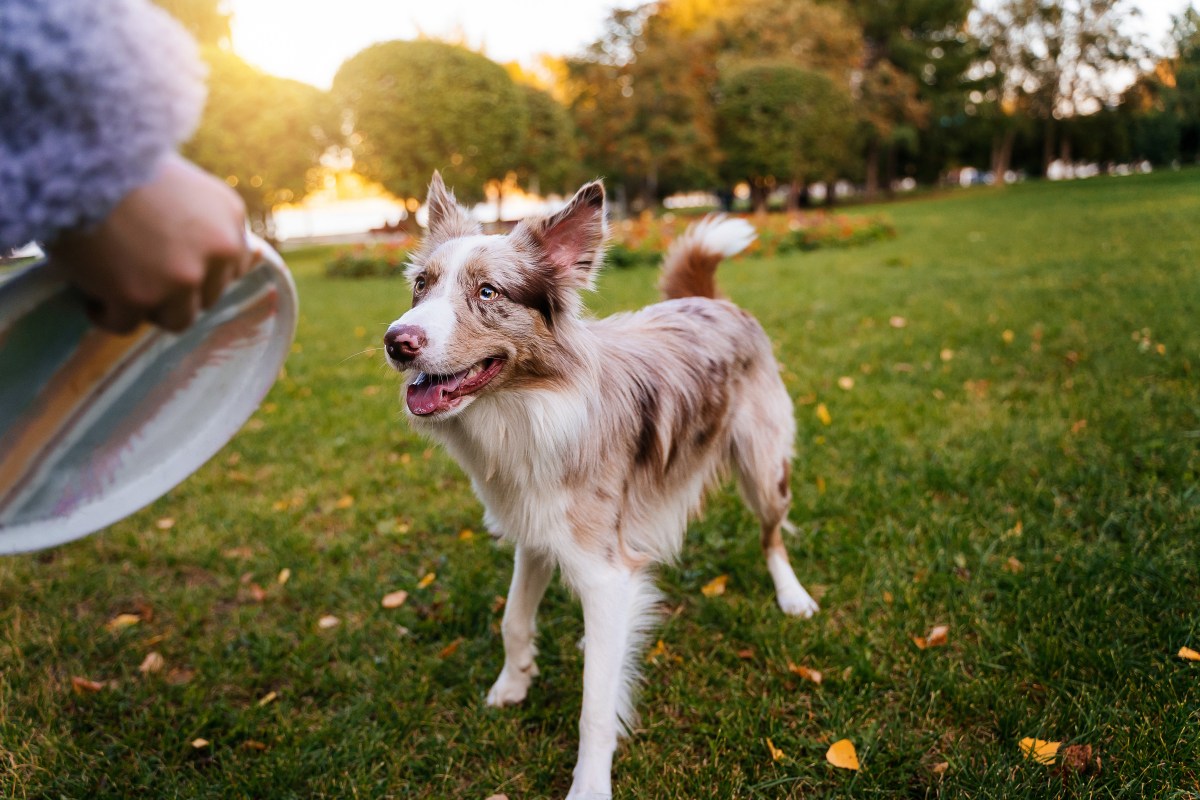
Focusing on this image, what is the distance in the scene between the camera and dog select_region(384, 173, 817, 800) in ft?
6.90

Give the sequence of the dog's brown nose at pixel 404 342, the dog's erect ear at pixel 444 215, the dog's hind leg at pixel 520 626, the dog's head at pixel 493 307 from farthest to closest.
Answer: the dog's hind leg at pixel 520 626 → the dog's erect ear at pixel 444 215 → the dog's head at pixel 493 307 → the dog's brown nose at pixel 404 342

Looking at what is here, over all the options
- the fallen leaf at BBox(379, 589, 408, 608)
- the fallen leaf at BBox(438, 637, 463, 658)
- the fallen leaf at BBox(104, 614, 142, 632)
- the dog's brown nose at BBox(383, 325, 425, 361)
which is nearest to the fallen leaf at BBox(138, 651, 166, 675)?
the fallen leaf at BBox(104, 614, 142, 632)

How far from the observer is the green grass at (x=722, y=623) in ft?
7.90

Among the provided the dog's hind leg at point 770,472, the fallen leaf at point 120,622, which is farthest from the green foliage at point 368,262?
the dog's hind leg at point 770,472

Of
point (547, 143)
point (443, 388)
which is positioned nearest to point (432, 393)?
point (443, 388)

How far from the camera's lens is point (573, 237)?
2309mm

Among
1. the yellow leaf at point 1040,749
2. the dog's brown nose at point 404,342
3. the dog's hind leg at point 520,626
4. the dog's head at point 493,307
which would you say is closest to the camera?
the dog's brown nose at point 404,342

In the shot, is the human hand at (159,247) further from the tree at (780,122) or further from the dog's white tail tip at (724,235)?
the tree at (780,122)

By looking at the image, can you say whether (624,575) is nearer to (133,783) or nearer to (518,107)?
(133,783)

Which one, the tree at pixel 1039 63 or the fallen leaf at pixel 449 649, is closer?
the fallen leaf at pixel 449 649

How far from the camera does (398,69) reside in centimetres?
2002

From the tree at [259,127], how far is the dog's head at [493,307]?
23306 millimetres

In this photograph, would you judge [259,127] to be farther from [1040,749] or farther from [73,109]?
[1040,749]

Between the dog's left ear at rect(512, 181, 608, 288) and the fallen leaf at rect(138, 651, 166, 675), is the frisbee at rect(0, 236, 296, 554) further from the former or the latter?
the fallen leaf at rect(138, 651, 166, 675)
